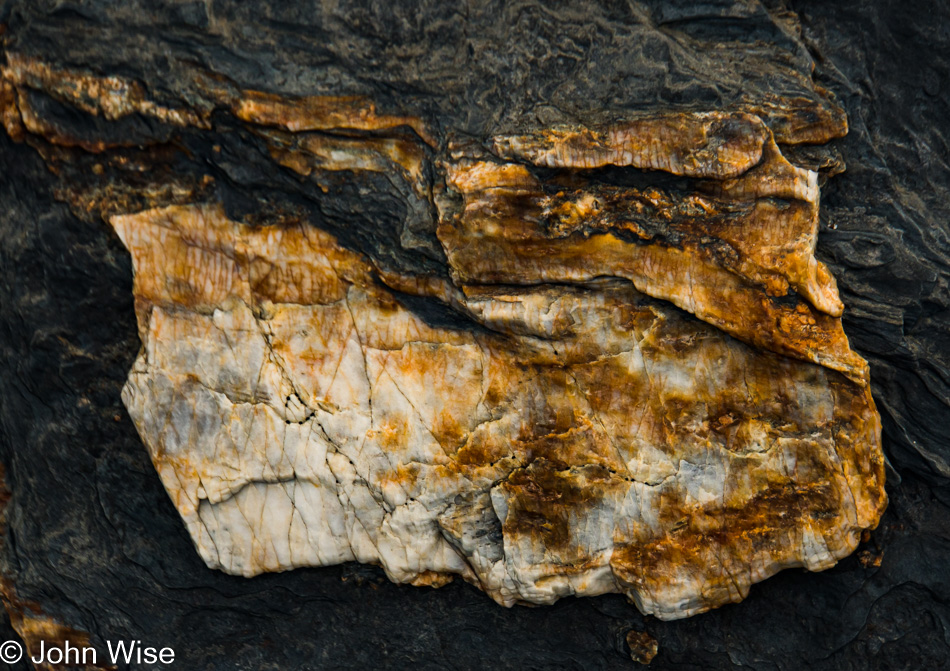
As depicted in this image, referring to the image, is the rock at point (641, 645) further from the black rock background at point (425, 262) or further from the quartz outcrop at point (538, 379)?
the quartz outcrop at point (538, 379)

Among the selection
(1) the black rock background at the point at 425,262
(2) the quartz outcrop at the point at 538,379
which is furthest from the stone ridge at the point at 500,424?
(1) the black rock background at the point at 425,262

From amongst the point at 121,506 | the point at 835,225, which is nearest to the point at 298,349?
the point at 121,506

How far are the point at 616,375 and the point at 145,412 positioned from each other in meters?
2.37

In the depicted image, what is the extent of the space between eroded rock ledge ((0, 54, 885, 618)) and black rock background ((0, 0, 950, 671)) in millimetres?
151

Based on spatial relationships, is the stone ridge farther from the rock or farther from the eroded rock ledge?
the rock

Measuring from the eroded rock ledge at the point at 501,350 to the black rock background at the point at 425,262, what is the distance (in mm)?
151

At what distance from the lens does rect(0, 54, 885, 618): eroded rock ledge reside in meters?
3.36

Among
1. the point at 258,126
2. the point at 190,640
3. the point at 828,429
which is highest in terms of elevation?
the point at 258,126

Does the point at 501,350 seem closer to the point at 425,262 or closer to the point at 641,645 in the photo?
the point at 425,262

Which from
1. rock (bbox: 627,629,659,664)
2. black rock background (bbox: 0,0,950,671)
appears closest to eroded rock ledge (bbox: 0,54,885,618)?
black rock background (bbox: 0,0,950,671)

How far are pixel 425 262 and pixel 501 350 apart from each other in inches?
22.3

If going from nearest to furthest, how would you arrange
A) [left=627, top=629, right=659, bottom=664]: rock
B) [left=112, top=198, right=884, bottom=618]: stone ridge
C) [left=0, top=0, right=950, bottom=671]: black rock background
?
[left=0, top=0, right=950, bottom=671]: black rock background → [left=112, top=198, right=884, bottom=618]: stone ridge → [left=627, top=629, right=659, bottom=664]: rock

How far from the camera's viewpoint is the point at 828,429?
349 cm

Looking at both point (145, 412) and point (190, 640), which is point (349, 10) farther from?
point (190, 640)
